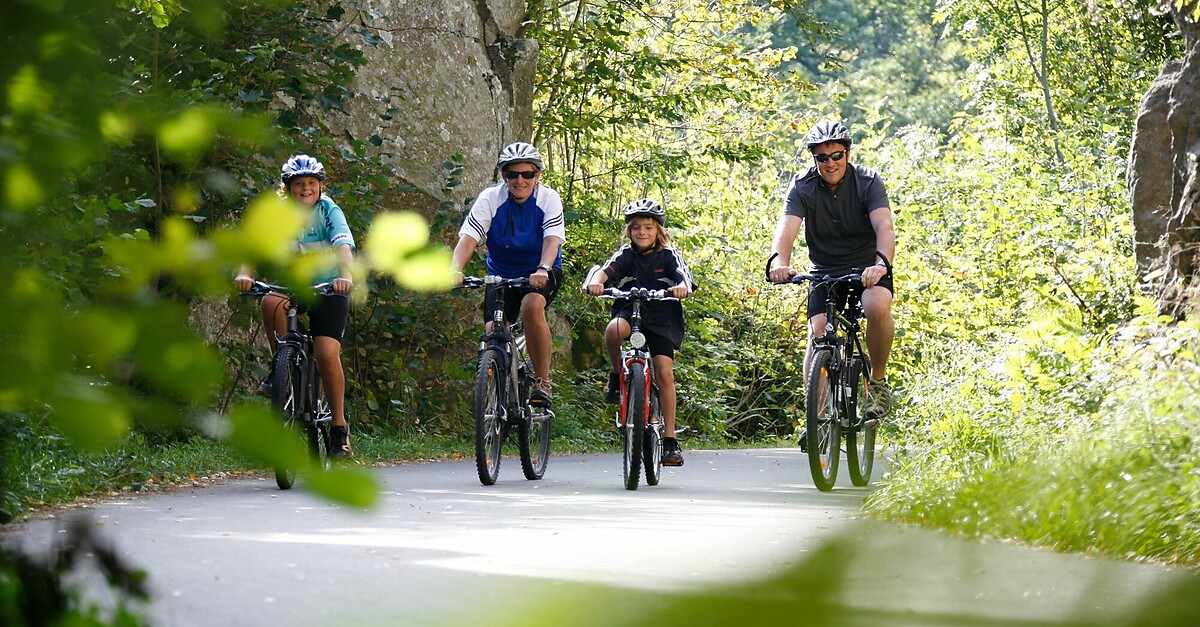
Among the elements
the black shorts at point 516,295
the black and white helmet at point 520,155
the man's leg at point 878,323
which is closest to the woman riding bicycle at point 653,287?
the black shorts at point 516,295

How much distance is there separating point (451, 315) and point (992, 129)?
1346 cm

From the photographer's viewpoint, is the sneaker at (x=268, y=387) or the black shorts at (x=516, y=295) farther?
the black shorts at (x=516, y=295)

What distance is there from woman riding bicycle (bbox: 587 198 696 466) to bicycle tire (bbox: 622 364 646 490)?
21 centimetres

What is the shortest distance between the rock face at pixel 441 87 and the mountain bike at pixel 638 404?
533 centimetres

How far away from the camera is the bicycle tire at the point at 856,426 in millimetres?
9680

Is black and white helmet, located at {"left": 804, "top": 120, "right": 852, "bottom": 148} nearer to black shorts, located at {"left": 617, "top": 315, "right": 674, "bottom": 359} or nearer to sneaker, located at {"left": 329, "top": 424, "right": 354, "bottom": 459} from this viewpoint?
black shorts, located at {"left": 617, "top": 315, "right": 674, "bottom": 359}

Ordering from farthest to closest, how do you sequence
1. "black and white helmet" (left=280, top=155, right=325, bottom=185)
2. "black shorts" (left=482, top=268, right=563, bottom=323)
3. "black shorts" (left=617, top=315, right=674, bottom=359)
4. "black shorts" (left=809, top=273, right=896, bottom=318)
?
"black shorts" (left=617, top=315, right=674, bottom=359) → "black shorts" (left=482, top=268, right=563, bottom=323) → "black shorts" (left=809, top=273, right=896, bottom=318) → "black and white helmet" (left=280, top=155, right=325, bottom=185)

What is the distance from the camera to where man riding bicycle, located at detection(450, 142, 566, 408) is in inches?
417

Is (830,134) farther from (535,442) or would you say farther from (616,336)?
(535,442)

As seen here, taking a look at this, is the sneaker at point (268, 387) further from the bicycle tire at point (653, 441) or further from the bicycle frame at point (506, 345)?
the bicycle tire at point (653, 441)

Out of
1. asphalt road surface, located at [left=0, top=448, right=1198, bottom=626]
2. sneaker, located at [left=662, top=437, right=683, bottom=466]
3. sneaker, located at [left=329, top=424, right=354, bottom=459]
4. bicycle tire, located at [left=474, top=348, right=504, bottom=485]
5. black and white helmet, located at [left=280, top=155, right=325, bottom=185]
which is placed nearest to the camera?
asphalt road surface, located at [left=0, top=448, right=1198, bottom=626]

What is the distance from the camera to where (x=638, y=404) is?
10102 millimetres

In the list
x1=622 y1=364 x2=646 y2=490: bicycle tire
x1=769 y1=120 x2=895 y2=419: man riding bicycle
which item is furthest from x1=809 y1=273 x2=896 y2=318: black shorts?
x1=622 y1=364 x2=646 y2=490: bicycle tire

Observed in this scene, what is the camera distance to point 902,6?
6122cm
